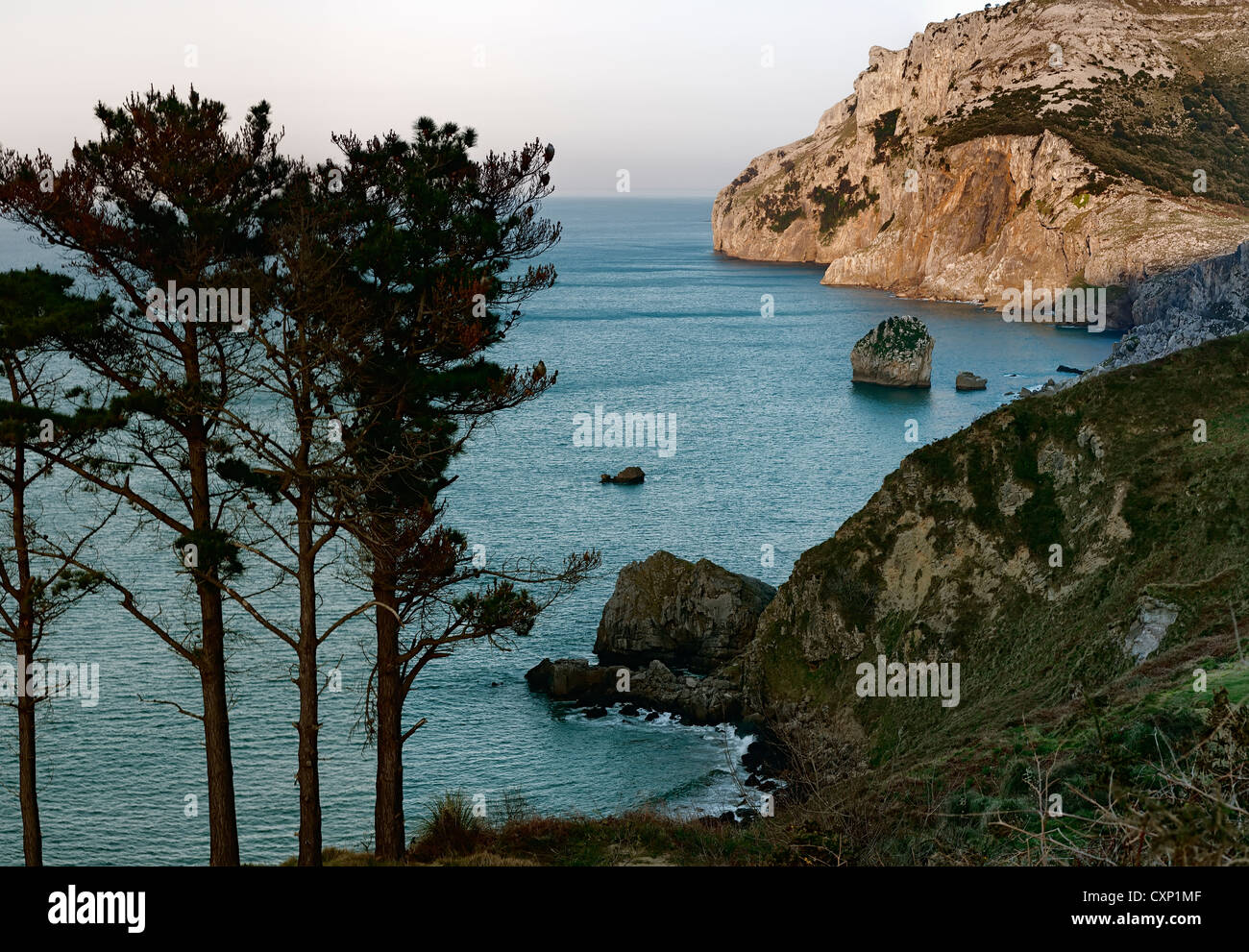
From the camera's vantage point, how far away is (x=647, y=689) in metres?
51.7

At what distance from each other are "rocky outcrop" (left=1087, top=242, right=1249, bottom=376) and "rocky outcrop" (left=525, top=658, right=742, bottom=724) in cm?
5899

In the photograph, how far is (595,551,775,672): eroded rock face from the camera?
180ft

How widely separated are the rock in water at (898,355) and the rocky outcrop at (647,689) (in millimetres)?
79607

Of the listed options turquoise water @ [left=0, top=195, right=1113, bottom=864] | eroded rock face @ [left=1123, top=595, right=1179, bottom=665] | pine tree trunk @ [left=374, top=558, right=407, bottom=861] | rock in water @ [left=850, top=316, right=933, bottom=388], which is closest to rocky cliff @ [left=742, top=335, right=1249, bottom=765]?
eroded rock face @ [left=1123, top=595, right=1179, bottom=665]

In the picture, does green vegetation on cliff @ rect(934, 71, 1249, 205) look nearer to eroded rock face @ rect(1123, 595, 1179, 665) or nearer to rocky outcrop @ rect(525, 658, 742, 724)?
rocky outcrop @ rect(525, 658, 742, 724)

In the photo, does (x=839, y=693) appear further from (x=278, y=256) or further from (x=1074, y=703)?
(x=278, y=256)

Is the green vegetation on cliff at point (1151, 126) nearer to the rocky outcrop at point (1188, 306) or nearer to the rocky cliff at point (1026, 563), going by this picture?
the rocky outcrop at point (1188, 306)

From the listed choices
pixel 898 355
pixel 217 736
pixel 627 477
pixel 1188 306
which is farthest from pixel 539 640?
pixel 1188 306

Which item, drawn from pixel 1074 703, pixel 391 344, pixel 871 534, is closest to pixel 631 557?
pixel 871 534

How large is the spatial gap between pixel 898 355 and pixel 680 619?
255 feet

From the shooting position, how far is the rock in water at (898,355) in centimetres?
12475

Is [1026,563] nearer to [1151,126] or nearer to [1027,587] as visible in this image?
[1027,587]

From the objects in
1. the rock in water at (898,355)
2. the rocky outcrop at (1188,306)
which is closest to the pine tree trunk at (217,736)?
the rocky outcrop at (1188,306)

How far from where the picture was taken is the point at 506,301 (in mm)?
24188
